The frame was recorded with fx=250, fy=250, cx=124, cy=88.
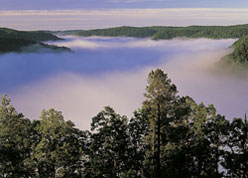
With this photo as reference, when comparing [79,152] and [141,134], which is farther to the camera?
[141,134]

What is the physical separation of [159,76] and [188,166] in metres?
11.0

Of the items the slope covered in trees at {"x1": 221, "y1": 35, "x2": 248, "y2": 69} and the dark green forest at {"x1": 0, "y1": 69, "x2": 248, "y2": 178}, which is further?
the slope covered in trees at {"x1": 221, "y1": 35, "x2": 248, "y2": 69}

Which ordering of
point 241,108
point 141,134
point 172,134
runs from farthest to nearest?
point 241,108 < point 141,134 < point 172,134

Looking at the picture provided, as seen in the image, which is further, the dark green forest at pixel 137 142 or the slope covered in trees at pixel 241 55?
the slope covered in trees at pixel 241 55

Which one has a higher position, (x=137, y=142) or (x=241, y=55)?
(x=241, y=55)

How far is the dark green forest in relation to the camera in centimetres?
2416

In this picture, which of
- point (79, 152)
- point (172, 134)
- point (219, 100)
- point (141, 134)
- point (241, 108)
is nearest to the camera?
point (79, 152)

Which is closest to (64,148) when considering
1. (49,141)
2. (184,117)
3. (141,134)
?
(49,141)

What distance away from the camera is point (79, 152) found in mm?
25062

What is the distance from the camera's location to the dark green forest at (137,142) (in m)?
24.2

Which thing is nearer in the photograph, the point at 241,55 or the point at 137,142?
the point at 137,142

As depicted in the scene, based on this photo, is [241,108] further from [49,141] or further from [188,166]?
[49,141]

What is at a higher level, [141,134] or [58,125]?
[58,125]

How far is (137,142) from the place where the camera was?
2953cm
